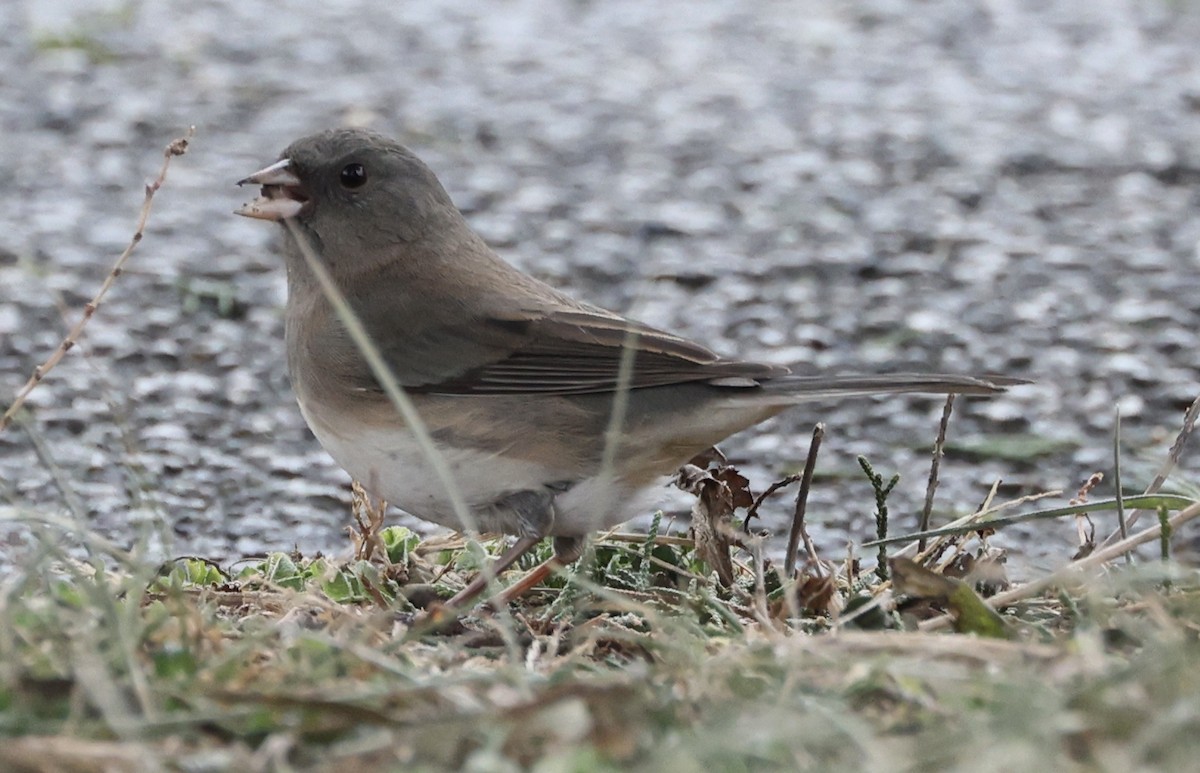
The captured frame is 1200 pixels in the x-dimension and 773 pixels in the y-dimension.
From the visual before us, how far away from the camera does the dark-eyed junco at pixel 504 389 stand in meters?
3.46

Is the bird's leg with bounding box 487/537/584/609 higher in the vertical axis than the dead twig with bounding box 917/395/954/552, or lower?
lower

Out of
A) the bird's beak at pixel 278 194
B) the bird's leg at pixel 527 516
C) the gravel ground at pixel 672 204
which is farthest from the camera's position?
the gravel ground at pixel 672 204

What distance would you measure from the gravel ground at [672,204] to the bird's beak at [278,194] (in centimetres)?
53

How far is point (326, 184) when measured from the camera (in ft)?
13.0

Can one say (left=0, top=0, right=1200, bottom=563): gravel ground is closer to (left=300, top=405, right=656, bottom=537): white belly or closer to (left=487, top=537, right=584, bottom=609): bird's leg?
(left=300, top=405, right=656, bottom=537): white belly

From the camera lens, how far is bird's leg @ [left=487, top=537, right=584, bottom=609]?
337 centimetres

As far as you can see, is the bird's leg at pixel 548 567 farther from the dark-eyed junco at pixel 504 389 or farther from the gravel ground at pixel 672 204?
the gravel ground at pixel 672 204

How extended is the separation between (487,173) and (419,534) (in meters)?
2.55

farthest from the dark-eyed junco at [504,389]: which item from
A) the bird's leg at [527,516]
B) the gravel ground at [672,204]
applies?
the gravel ground at [672,204]

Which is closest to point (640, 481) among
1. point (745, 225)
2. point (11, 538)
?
point (11, 538)

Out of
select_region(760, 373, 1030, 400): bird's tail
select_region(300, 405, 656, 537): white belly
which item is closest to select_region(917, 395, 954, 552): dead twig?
select_region(760, 373, 1030, 400): bird's tail

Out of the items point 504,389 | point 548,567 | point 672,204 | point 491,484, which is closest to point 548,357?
point 504,389

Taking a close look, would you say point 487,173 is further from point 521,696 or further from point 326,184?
point 521,696

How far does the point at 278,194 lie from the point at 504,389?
78cm
